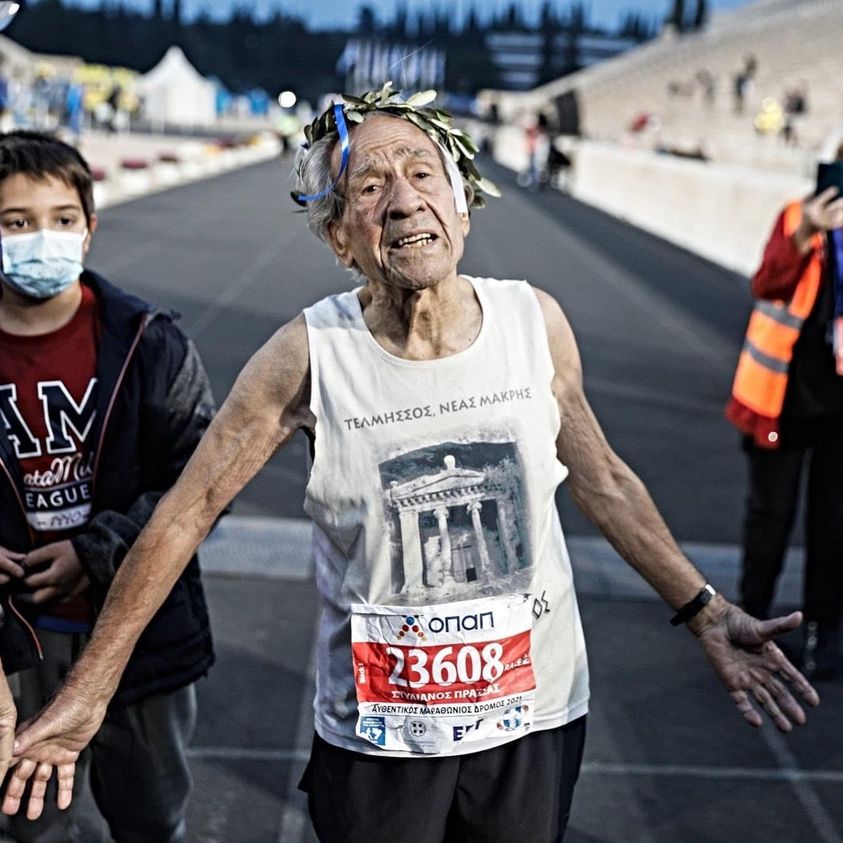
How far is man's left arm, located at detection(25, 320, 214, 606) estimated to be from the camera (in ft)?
9.71

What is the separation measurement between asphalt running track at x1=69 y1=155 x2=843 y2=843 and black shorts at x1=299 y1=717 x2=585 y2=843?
63.6 inches

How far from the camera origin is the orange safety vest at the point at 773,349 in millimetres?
4984

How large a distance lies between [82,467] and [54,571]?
25 centimetres

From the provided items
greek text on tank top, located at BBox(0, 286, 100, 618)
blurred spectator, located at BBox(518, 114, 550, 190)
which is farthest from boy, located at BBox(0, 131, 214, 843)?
blurred spectator, located at BBox(518, 114, 550, 190)

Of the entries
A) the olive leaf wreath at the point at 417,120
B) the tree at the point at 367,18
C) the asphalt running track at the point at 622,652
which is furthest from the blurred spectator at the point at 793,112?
the olive leaf wreath at the point at 417,120

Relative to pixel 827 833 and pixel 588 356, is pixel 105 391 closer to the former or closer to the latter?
pixel 827 833

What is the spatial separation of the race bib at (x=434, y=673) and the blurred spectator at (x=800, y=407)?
272 cm

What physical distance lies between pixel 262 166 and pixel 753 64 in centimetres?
2011

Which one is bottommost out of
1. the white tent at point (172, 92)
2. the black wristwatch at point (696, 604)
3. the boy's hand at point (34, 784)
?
the white tent at point (172, 92)

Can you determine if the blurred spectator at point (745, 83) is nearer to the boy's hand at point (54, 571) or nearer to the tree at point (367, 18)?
the tree at point (367, 18)

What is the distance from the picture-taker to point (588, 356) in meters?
12.8

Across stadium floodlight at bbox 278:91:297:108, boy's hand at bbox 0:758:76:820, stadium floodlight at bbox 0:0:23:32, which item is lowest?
boy's hand at bbox 0:758:76:820

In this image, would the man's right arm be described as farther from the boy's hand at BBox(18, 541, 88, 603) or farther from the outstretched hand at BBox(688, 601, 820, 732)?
the outstretched hand at BBox(688, 601, 820, 732)

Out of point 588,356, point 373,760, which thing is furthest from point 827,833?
point 588,356
